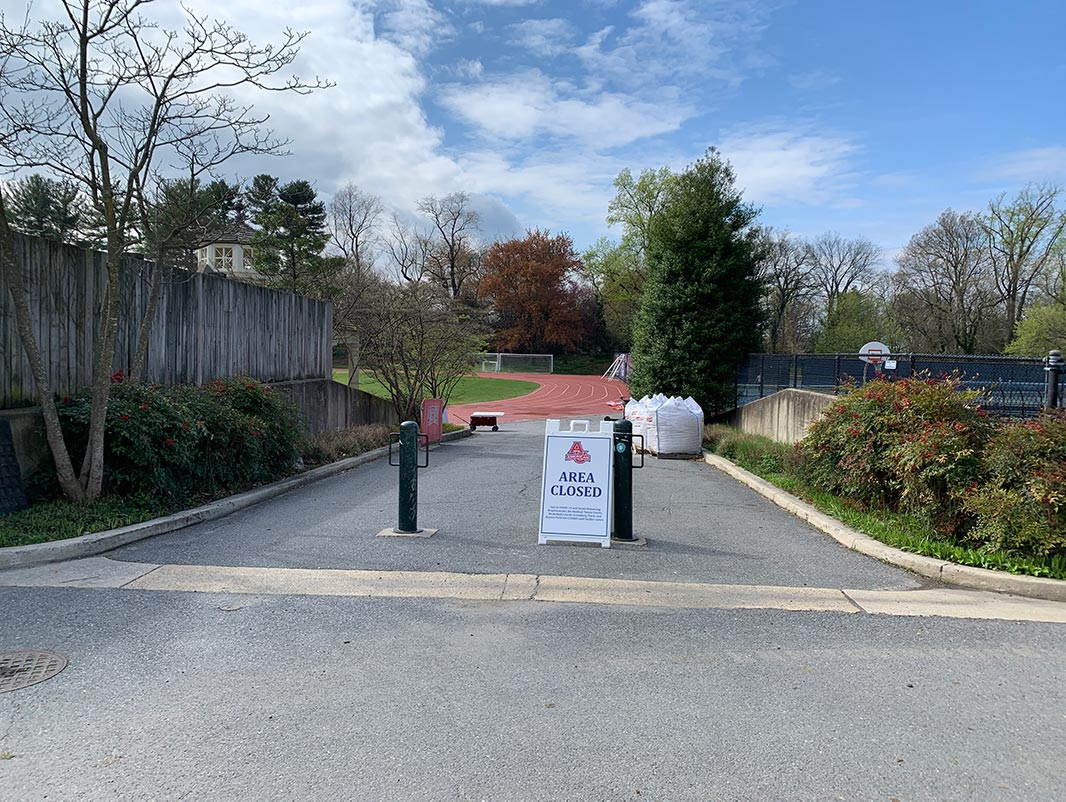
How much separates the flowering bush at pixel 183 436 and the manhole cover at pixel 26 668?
3.60 meters

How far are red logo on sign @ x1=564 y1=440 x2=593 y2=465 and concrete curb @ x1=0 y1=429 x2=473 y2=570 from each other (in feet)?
13.2

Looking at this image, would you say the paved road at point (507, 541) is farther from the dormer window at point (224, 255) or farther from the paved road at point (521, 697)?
the dormer window at point (224, 255)

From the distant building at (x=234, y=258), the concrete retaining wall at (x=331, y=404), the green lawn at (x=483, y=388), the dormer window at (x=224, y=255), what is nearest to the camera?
the concrete retaining wall at (x=331, y=404)

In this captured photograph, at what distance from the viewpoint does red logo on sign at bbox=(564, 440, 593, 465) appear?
760cm

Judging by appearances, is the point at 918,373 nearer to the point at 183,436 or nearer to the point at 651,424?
the point at 651,424

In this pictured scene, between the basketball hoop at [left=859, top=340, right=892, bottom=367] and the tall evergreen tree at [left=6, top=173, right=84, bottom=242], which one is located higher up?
the tall evergreen tree at [left=6, top=173, right=84, bottom=242]

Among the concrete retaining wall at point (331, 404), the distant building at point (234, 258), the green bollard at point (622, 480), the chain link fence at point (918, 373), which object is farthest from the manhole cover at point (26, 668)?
the distant building at point (234, 258)

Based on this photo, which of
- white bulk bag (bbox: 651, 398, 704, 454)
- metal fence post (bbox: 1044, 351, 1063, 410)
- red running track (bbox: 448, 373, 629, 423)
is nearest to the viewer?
metal fence post (bbox: 1044, 351, 1063, 410)

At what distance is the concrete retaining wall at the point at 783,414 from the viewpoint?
12.9 metres

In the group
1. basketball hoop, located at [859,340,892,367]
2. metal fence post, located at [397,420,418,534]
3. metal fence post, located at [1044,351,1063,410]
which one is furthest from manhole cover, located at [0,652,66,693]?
basketball hoop, located at [859,340,892,367]

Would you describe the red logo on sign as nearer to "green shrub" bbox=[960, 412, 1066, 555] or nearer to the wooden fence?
"green shrub" bbox=[960, 412, 1066, 555]

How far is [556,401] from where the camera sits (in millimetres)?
47000

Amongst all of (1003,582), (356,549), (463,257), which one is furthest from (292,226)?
(463,257)

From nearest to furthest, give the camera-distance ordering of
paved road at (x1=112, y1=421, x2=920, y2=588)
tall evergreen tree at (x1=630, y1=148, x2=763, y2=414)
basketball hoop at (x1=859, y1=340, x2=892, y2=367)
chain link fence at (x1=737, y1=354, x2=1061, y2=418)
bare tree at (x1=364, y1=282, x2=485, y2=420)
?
paved road at (x1=112, y1=421, x2=920, y2=588), chain link fence at (x1=737, y1=354, x2=1061, y2=418), basketball hoop at (x1=859, y1=340, x2=892, y2=367), bare tree at (x1=364, y1=282, x2=485, y2=420), tall evergreen tree at (x1=630, y1=148, x2=763, y2=414)
